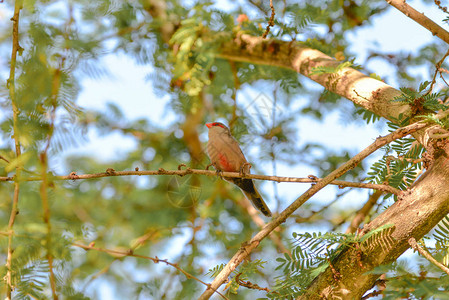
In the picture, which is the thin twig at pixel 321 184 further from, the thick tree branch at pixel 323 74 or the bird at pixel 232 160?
the bird at pixel 232 160

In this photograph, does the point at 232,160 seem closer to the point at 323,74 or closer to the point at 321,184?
the point at 323,74

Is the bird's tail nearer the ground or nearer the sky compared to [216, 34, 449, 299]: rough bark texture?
nearer the sky

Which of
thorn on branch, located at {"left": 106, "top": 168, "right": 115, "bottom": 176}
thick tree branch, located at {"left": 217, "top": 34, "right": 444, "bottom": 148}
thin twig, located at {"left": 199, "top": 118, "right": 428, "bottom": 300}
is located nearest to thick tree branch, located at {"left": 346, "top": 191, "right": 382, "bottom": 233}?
thick tree branch, located at {"left": 217, "top": 34, "right": 444, "bottom": 148}

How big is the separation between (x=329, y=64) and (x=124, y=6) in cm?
163

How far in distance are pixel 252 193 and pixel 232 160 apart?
0.27 meters

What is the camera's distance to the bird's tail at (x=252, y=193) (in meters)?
2.91

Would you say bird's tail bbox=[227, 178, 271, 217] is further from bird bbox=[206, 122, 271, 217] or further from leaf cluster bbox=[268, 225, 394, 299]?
leaf cluster bbox=[268, 225, 394, 299]

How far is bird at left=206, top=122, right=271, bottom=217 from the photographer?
115 inches

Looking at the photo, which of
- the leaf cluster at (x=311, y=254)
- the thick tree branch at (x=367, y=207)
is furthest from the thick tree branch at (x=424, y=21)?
the thick tree branch at (x=367, y=207)

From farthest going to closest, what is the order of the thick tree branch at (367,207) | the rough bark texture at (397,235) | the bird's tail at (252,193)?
the bird's tail at (252,193) → the thick tree branch at (367,207) → the rough bark texture at (397,235)

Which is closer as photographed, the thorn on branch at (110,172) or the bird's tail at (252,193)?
the thorn on branch at (110,172)

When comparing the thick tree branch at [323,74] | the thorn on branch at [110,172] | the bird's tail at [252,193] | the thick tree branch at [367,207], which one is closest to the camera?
the thorn on branch at [110,172]

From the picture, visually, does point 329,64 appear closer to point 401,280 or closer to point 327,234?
point 327,234

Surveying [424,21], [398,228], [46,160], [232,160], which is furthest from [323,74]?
[46,160]
